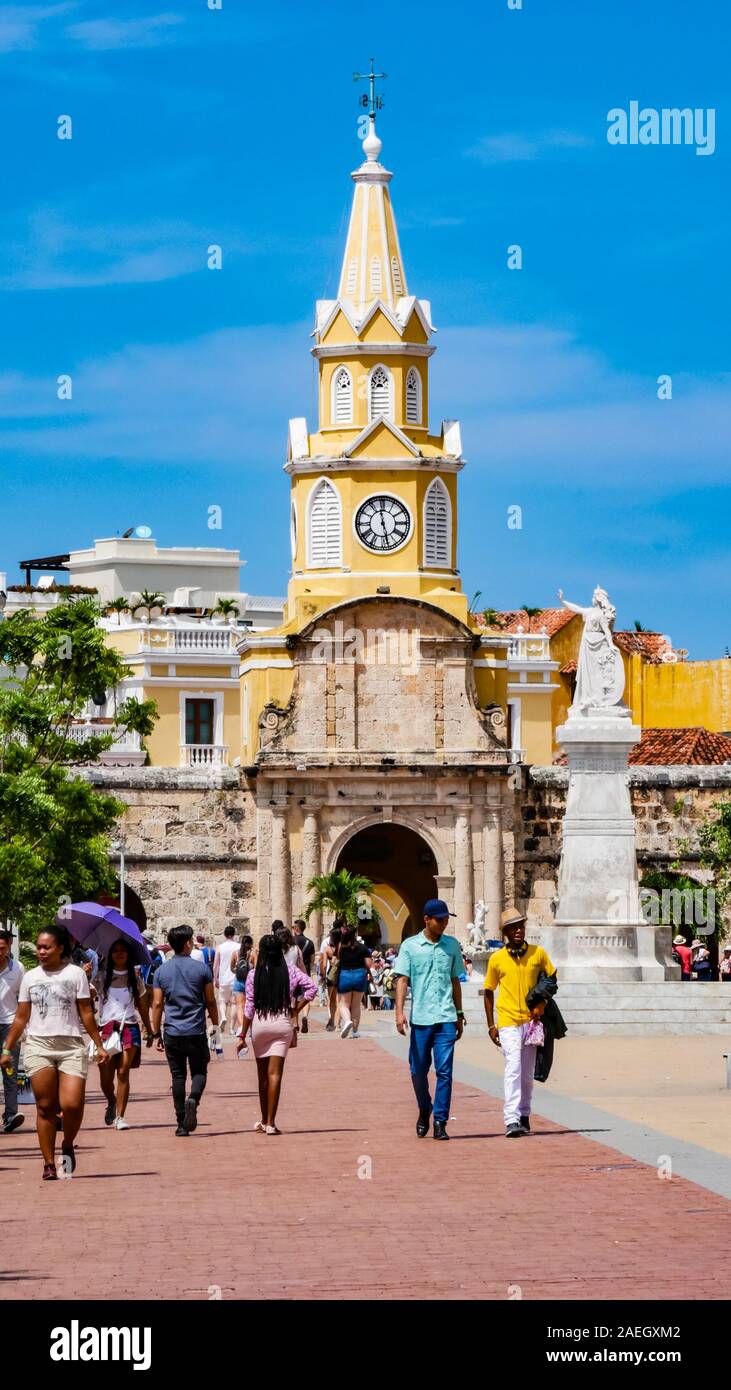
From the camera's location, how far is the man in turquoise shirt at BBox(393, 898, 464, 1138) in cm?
1842

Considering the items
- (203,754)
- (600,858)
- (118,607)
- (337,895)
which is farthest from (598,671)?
(118,607)

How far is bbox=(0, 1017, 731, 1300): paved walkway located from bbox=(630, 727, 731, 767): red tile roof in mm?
39328

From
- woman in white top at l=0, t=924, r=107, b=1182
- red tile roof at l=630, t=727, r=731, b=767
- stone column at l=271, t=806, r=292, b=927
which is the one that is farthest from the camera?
red tile roof at l=630, t=727, r=731, b=767

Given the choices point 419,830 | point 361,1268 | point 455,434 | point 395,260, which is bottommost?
point 361,1268

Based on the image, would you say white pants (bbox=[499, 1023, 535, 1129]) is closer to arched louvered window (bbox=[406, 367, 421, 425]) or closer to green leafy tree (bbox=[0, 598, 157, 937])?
green leafy tree (bbox=[0, 598, 157, 937])

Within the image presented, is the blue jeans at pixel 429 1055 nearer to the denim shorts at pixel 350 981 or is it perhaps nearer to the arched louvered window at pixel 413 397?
the denim shorts at pixel 350 981

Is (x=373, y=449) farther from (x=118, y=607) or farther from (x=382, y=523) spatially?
(x=118, y=607)

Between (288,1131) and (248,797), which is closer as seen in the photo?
(288,1131)

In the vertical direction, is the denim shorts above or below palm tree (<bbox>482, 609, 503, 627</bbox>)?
below

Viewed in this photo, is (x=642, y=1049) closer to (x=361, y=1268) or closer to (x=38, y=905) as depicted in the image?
(x=38, y=905)

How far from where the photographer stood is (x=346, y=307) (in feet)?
186

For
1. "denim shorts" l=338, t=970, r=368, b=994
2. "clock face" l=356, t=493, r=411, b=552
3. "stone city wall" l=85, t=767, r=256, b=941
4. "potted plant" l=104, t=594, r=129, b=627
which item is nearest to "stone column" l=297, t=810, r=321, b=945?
"stone city wall" l=85, t=767, r=256, b=941
